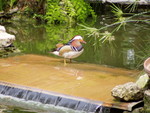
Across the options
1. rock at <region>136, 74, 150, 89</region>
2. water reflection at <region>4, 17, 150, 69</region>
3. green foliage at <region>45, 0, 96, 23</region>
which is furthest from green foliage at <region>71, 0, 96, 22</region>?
rock at <region>136, 74, 150, 89</region>

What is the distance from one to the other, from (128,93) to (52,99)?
106 cm

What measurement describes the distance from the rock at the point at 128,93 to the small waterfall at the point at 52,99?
0.24m

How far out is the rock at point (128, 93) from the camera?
4.77 m

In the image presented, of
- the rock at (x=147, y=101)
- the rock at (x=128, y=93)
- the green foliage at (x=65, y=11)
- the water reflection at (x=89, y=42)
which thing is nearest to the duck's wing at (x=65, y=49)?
the water reflection at (x=89, y=42)

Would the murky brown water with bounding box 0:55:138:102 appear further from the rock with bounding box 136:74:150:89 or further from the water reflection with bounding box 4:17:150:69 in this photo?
the water reflection with bounding box 4:17:150:69

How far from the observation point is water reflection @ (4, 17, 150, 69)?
7.92 meters

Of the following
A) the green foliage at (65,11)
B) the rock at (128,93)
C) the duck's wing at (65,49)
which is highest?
the green foliage at (65,11)

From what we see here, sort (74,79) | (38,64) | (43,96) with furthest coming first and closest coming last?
(38,64) < (74,79) < (43,96)

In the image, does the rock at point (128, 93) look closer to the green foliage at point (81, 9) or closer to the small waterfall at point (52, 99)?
the small waterfall at point (52, 99)

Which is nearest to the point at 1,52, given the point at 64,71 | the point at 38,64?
the point at 38,64

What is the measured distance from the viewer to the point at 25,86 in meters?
5.54

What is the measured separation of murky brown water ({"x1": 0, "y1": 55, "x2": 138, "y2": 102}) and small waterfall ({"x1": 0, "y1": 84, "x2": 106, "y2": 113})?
150 millimetres

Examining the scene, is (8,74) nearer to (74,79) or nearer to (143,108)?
(74,79)

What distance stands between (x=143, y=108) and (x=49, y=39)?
5.91m
